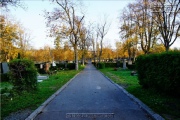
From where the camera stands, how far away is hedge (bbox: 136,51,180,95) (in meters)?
8.25

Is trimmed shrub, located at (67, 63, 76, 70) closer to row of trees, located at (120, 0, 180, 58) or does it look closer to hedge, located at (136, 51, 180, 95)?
row of trees, located at (120, 0, 180, 58)

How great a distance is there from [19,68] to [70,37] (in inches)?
1231

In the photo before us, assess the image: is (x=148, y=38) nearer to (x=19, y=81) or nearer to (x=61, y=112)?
(x=19, y=81)

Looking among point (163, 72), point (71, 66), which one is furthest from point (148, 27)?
point (163, 72)

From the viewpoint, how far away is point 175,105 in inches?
301

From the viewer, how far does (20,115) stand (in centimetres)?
651

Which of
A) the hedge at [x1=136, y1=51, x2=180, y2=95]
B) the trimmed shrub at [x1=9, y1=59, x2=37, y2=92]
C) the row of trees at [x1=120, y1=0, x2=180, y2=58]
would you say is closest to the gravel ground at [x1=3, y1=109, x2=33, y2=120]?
the trimmed shrub at [x1=9, y1=59, x2=37, y2=92]

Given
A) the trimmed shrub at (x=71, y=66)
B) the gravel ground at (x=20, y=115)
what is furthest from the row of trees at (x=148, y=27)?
the gravel ground at (x=20, y=115)

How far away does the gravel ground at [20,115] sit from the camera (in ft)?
20.3

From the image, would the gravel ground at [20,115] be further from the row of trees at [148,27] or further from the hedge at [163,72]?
the row of trees at [148,27]

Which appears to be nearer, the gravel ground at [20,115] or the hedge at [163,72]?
the gravel ground at [20,115]

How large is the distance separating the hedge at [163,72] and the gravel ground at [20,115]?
5.37 m

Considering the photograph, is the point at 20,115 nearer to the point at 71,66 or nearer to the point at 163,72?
the point at 163,72

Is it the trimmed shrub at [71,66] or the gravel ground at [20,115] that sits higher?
the trimmed shrub at [71,66]
